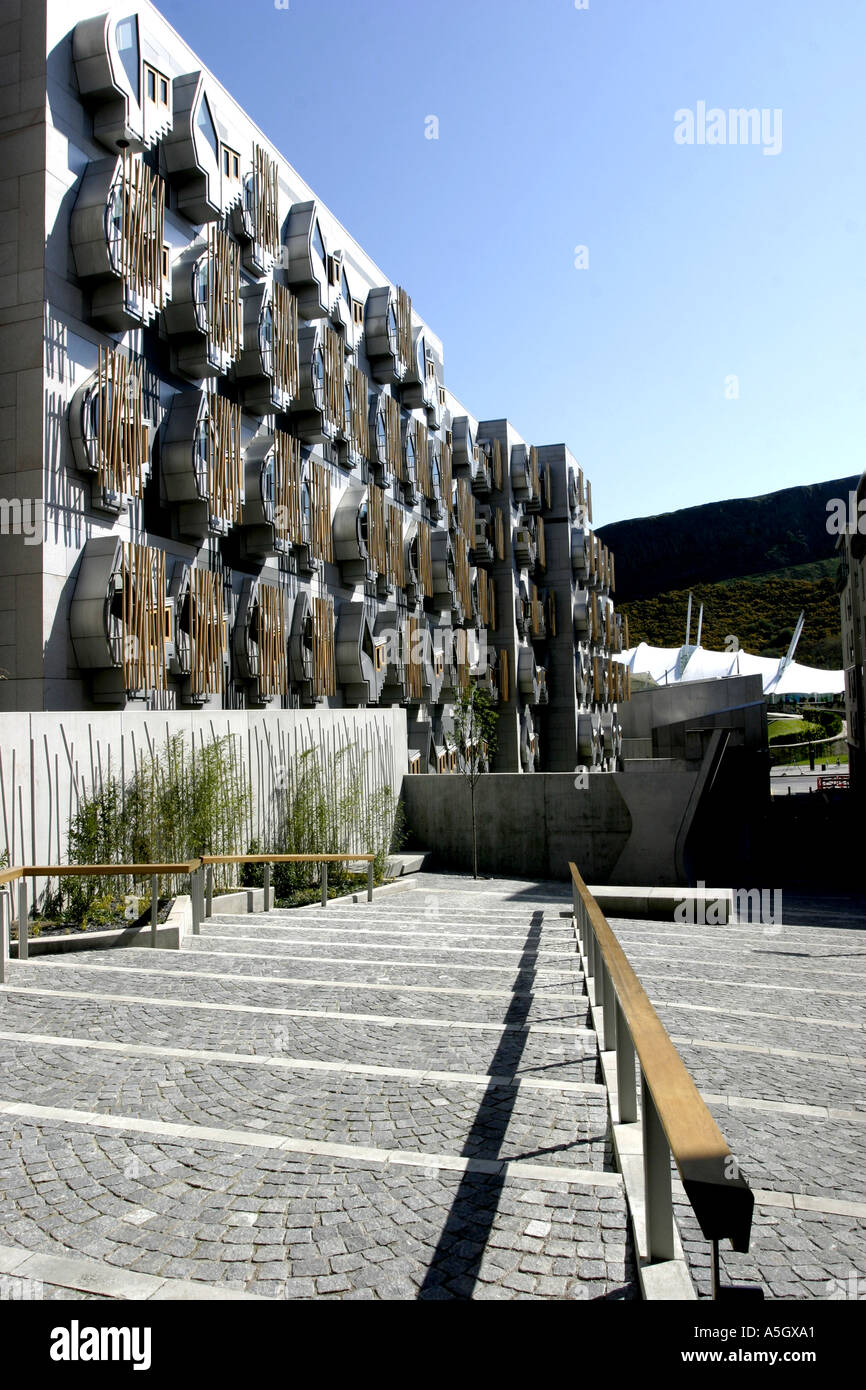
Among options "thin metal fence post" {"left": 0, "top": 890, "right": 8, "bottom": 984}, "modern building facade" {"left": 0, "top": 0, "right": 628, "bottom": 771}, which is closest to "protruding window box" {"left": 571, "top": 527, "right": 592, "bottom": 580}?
"modern building facade" {"left": 0, "top": 0, "right": 628, "bottom": 771}

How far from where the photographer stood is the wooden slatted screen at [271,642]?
2008 cm

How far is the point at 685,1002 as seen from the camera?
669cm

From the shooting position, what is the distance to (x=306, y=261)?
23453mm

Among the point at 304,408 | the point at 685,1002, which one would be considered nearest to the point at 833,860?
the point at 304,408

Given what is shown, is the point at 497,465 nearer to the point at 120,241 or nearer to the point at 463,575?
the point at 463,575

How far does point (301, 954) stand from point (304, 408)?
694 inches

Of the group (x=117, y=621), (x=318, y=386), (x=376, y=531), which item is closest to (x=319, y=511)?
(x=318, y=386)

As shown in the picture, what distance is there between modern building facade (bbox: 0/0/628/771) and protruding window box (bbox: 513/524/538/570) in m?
10.7

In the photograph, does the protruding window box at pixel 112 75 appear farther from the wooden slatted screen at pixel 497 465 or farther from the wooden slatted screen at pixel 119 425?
the wooden slatted screen at pixel 497 465

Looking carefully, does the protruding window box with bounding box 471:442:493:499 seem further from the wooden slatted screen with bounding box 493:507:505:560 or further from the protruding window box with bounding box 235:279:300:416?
the protruding window box with bounding box 235:279:300:416

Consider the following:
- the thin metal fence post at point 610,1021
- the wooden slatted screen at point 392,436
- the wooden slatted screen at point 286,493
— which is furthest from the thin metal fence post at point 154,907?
the wooden slatted screen at point 392,436

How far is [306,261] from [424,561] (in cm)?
1017

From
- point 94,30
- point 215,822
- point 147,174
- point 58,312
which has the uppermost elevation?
point 94,30
